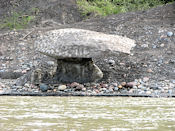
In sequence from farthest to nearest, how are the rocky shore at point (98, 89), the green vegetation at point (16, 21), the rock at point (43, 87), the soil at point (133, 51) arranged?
the green vegetation at point (16, 21) → the soil at point (133, 51) → the rock at point (43, 87) → the rocky shore at point (98, 89)

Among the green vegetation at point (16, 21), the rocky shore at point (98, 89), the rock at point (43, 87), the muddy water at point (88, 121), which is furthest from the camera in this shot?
the green vegetation at point (16, 21)

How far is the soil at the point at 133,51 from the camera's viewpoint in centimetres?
947

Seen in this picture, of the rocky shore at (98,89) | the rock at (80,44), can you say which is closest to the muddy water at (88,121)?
the rocky shore at (98,89)

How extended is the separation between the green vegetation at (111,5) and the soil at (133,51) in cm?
202

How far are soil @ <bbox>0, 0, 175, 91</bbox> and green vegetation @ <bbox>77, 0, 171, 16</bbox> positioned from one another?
2.02m

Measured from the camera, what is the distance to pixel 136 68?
972 centimetres

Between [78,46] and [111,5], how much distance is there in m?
9.99

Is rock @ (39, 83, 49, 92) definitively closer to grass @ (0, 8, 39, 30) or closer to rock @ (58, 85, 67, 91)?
rock @ (58, 85, 67, 91)

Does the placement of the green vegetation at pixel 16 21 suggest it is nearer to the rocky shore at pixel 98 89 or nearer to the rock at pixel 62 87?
the rocky shore at pixel 98 89

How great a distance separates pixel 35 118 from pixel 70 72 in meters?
5.20

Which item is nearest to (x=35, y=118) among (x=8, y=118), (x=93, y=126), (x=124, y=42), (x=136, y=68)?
(x=8, y=118)

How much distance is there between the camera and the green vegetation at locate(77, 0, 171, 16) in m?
17.3

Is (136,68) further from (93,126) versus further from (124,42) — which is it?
(93,126)

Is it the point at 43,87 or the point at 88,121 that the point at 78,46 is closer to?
the point at 43,87
